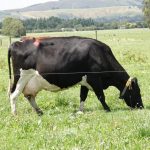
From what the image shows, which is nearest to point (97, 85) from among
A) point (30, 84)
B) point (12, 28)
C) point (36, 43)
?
point (30, 84)

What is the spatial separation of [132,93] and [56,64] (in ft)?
7.51

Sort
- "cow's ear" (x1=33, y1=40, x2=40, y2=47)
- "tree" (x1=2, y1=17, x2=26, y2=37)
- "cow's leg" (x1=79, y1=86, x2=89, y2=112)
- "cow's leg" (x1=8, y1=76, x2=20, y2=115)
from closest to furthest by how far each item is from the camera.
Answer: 1. "cow's leg" (x1=8, y1=76, x2=20, y2=115)
2. "cow's ear" (x1=33, y1=40, x2=40, y2=47)
3. "cow's leg" (x1=79, y1=86, x2=89, y2=112)
4. "tree" (x1=2, y1=17, x2=26, y2=37)

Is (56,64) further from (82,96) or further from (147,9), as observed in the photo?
(147,9)

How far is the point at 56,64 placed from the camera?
39.6ft

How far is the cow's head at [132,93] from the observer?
12555 mm

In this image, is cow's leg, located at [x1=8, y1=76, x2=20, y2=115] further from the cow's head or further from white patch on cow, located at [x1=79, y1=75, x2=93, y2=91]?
the cow's head

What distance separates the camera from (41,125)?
31.4 ft

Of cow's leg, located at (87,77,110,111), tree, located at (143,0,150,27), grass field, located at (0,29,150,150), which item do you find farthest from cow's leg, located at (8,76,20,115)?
tree, located at (143,0,150,27)

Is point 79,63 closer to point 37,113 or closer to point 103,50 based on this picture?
point 103,50

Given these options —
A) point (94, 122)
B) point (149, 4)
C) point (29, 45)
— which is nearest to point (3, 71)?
point (29, 45)

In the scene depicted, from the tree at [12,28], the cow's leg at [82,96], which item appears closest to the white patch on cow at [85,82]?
the cow's leg at [82,96]

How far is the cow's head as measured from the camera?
12.6m

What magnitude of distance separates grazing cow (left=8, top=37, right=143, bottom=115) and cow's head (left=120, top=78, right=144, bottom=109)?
0.69m

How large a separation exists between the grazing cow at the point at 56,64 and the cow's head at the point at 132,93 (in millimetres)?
694
